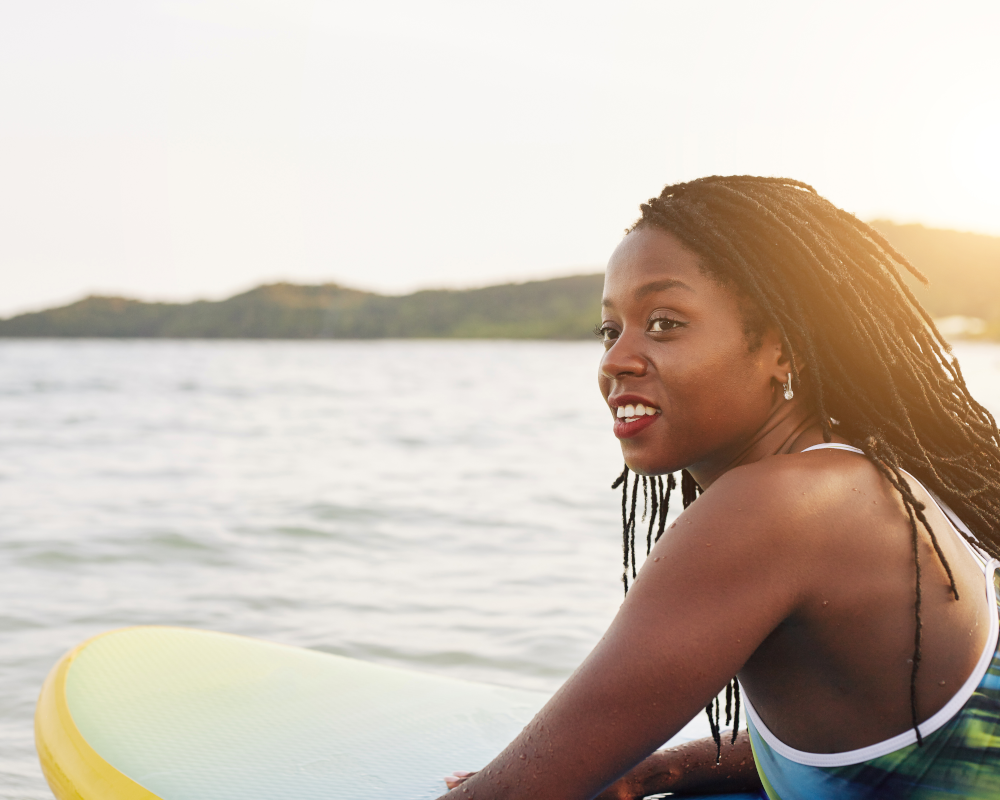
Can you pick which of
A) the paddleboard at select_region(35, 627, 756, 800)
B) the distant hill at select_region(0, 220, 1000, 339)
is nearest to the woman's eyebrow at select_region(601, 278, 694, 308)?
the paddleboard at select_region(35, 627, 756, 800)

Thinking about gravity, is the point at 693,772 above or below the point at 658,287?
below

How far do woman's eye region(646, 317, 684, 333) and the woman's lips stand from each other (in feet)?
0.38

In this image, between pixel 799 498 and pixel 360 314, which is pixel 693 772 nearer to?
pixel 799 498

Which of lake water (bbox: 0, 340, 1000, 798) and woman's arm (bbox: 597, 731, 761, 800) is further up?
woman's arm (bbox: 597, 731, 761, 800)

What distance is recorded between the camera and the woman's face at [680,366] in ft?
4.17

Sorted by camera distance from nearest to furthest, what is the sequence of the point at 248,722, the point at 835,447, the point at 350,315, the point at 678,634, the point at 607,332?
1. the point at 678,634
2. the point at 835,447
3. the point at 607,332
4. the point at 248,722
5. the point at 350,315

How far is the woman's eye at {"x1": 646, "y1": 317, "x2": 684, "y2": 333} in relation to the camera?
129 cm

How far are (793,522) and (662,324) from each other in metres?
0.33

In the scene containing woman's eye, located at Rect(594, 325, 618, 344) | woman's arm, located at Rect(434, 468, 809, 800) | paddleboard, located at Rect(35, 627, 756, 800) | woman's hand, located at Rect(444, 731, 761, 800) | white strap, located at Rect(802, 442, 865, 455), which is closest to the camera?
woman's arm, located at Rect(434, 468, 809, 800)

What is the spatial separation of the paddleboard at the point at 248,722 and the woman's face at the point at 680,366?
90 centimetres

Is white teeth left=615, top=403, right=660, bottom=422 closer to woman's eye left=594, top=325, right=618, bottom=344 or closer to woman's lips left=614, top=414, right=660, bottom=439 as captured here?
woman's lips left=614, top=414, right=660, bottom=439

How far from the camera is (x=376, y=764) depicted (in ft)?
7.42

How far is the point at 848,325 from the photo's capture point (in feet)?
4.33

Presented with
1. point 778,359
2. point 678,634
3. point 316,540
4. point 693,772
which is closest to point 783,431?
point 778,359
